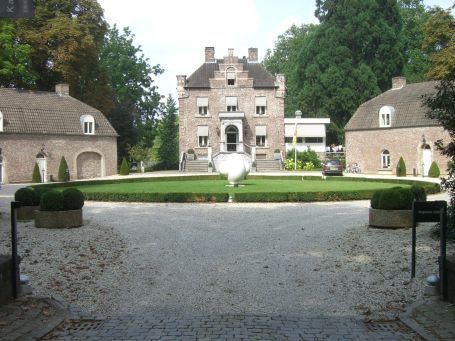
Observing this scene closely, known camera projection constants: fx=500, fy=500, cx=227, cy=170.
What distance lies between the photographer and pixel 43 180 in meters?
37.7

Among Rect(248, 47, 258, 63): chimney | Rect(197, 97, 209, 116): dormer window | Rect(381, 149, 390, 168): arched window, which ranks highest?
Rect(248, 47, 258, 63): chimney

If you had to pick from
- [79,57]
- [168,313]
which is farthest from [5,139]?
[168,313]

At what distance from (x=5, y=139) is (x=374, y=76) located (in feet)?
120

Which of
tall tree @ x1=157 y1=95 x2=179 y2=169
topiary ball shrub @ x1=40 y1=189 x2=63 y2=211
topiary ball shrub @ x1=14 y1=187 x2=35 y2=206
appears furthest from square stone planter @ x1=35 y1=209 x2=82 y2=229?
tall tree @ x1=157 y1=95 x2=179 y2=169

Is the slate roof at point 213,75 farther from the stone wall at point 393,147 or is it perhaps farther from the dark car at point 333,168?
the dark car at point 333,168

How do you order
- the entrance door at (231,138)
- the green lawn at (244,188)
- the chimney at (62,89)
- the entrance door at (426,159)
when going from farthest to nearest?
the entrance door at (231,138) < the chimney at (62,89) < the entrance door at (426,159) < the green lawn at (244,188)

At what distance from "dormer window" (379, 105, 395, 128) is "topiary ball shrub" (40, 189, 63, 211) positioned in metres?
34.1

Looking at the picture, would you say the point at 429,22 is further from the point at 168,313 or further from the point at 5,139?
the point at 168,313

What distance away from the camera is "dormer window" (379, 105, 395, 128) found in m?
41.8

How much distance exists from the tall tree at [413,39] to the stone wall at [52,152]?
3461 centimetres

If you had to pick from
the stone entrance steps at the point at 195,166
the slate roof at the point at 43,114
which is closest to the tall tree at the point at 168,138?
the stone entrance steps at the point at 195,166

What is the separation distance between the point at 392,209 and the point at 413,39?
53750mm

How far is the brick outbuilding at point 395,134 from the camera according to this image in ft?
128

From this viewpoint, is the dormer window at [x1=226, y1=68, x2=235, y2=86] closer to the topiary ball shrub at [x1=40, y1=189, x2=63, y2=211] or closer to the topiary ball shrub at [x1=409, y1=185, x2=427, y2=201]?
the topiary ball shrub at [x1=409, y1=185, x2=427, y2=201]
